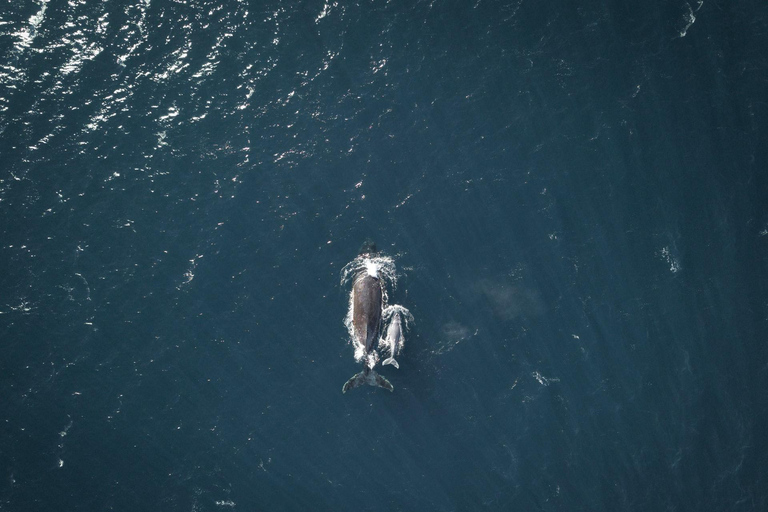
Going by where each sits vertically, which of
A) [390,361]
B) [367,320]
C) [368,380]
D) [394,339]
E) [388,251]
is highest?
[388,251]

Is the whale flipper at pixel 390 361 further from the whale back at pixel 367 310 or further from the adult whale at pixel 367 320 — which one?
the whale back at pixel 367 310

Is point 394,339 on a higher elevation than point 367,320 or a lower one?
lower

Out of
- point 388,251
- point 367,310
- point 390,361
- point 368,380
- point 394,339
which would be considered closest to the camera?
point 368,380

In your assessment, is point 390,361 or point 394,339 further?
point 394,339

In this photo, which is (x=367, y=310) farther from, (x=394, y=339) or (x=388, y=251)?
(x=388, y=251)

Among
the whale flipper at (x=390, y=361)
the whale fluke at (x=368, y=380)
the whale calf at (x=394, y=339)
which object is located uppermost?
the whale calf at (x=394, y=339)

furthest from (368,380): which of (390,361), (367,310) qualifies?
(367,310)

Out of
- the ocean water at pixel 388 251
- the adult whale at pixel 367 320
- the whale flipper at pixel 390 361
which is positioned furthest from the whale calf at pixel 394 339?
the adult whale at pixel 367 320
